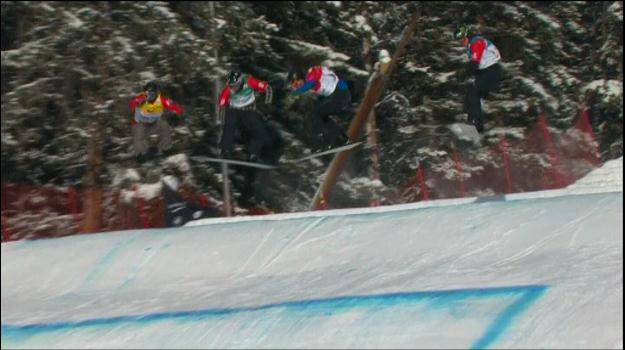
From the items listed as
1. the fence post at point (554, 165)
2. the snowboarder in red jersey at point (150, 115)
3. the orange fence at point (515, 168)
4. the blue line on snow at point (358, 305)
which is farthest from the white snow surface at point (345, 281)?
the orange fence at point (515, 168)

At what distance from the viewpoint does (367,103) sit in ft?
64.0

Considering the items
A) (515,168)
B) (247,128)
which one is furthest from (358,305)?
(515,168)

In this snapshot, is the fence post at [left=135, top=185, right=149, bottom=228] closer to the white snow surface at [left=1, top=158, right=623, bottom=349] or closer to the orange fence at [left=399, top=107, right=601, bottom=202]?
the orange fence at [left=399, top=107, right=601, bottom=202]

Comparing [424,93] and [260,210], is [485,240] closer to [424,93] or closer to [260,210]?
[260,210]

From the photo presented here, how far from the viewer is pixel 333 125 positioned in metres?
11.6

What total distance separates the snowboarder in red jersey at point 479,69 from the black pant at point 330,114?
1531 mm

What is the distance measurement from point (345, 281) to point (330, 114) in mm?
4360

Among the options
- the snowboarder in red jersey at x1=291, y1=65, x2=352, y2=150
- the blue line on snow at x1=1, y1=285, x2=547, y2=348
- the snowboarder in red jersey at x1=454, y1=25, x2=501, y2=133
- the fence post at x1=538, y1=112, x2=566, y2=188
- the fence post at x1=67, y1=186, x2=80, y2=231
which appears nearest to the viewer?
the blue line on snow at x1=1, y1=285, x2=547, y2=348

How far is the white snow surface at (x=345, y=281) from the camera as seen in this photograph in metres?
5.84

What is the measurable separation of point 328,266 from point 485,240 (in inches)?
53.5

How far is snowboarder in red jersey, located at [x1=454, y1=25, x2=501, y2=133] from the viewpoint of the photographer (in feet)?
33.3

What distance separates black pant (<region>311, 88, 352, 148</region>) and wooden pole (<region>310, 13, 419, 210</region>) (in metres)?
6.33

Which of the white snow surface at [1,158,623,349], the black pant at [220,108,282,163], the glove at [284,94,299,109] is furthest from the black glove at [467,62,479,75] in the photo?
the glove at [284,94,299,109]

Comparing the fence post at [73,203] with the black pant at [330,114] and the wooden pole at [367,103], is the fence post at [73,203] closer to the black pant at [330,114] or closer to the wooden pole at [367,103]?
the wooden pole at [367,103]
